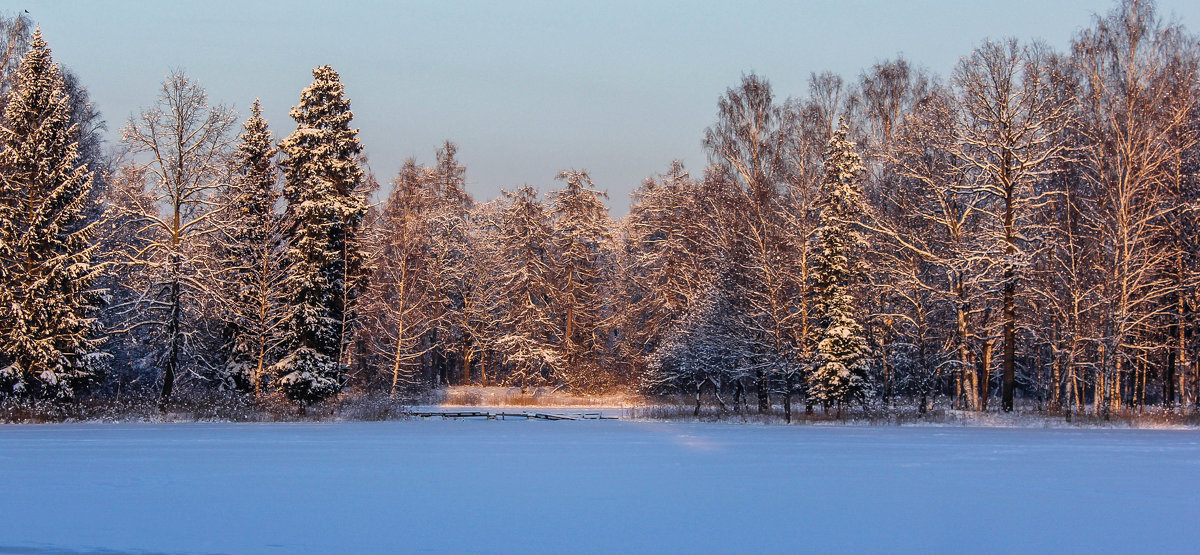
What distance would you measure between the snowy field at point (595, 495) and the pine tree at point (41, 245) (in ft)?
28.5

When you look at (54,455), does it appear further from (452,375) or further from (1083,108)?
(452,375)

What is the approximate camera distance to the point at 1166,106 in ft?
109

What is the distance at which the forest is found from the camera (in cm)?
3189

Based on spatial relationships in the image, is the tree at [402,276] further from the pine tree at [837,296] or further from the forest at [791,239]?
the pine tree at [837,296]

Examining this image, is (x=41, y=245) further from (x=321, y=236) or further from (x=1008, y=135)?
(x=1008, y=135)

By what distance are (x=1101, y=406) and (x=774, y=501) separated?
26207mm

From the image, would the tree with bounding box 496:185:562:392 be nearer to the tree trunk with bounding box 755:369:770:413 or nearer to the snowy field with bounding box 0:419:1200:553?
the tree trunk with bounding box 755:369:770:413

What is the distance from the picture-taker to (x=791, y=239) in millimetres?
34438

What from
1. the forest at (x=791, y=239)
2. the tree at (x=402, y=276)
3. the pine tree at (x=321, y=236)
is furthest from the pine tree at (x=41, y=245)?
the tree at (x=402, y=276)

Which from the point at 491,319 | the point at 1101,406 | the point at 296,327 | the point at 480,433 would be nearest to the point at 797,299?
the point at 1101,406

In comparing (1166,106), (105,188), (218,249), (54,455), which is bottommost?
(54,455)

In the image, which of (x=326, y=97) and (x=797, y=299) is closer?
(x=797, y=299)

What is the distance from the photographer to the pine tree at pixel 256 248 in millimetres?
36188

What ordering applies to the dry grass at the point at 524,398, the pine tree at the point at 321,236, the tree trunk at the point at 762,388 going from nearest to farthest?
the pine tree at the point at 321,236, the tree trunk at the point at 762,388, the dry grass at the point at 524,398
